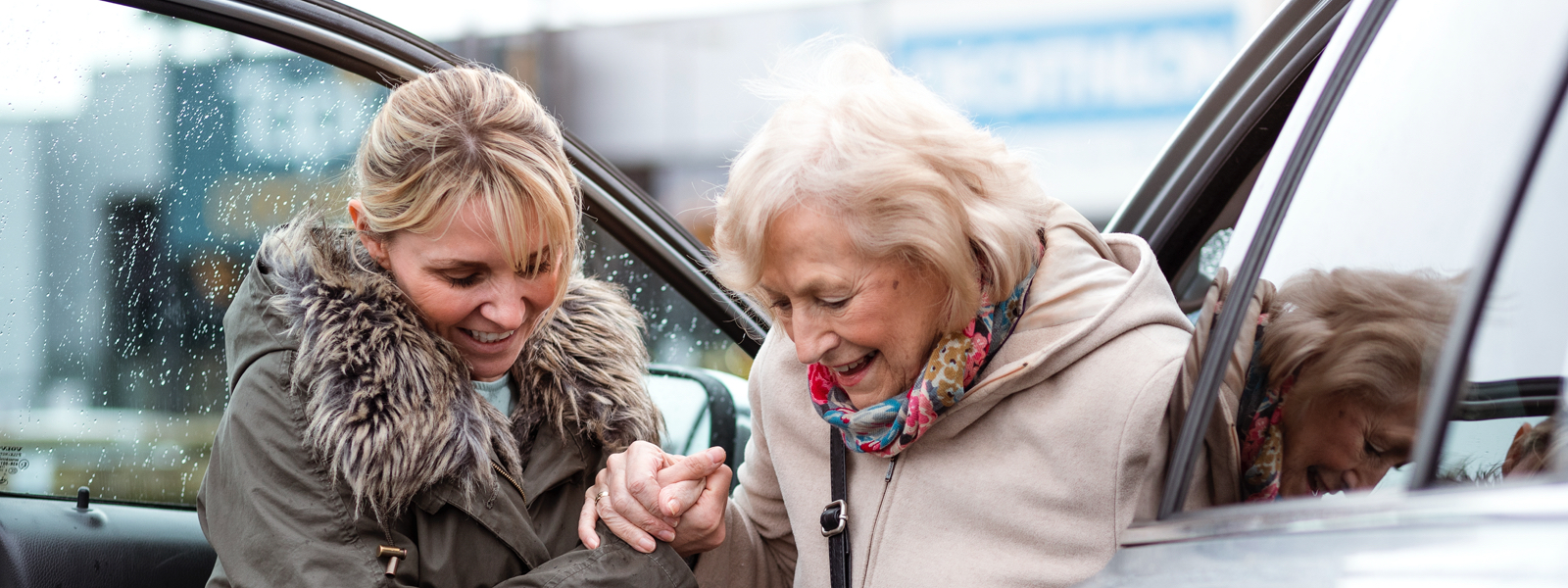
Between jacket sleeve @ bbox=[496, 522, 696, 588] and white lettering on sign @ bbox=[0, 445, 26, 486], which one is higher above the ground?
white lettering on sign @ bbox=[0, 445, 26, 486]

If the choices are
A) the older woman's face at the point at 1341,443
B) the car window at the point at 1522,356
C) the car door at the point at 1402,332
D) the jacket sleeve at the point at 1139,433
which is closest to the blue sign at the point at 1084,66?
the jacket sleeve at the point at 1139,433

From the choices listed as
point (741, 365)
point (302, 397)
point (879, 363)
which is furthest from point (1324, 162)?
point (741, 365)

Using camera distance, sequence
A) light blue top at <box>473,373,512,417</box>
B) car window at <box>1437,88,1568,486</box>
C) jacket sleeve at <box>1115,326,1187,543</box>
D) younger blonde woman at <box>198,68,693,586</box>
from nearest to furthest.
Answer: car window at <box>1437,88,1568,486</box>, jacket sleeve at <box>1115,326,1187,543</box>, younger blonde woman at <box>198,68,693,586</box>, light blue top at <box>473,373,512,417</box>

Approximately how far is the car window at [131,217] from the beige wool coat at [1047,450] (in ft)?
3.73

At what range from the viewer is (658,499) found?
194cm

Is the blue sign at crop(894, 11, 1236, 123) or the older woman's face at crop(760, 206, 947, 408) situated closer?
the older woman's face at crop(760, 206, 947, 408)

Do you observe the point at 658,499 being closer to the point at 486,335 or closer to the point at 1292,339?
the point at 486,335

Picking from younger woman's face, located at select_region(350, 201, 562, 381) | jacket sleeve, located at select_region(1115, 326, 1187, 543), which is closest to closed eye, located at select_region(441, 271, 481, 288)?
younger woman's face, located at select_region(350, 201, 562, 381)

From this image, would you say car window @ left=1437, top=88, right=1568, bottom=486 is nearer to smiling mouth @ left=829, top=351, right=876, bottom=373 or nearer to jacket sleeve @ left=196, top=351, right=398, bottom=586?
smiling mouth @ left=829, top=351, right=876, bottom=373

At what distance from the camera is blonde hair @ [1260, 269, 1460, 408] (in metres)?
0.96

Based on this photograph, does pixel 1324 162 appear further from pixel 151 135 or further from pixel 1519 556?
pixel 151 135

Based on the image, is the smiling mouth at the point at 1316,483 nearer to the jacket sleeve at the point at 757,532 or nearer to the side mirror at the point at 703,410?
the jacket sleeve at the point at 757,532

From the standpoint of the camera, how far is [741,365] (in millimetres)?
2807

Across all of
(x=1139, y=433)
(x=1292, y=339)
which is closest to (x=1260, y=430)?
(x=1292, y=339)
